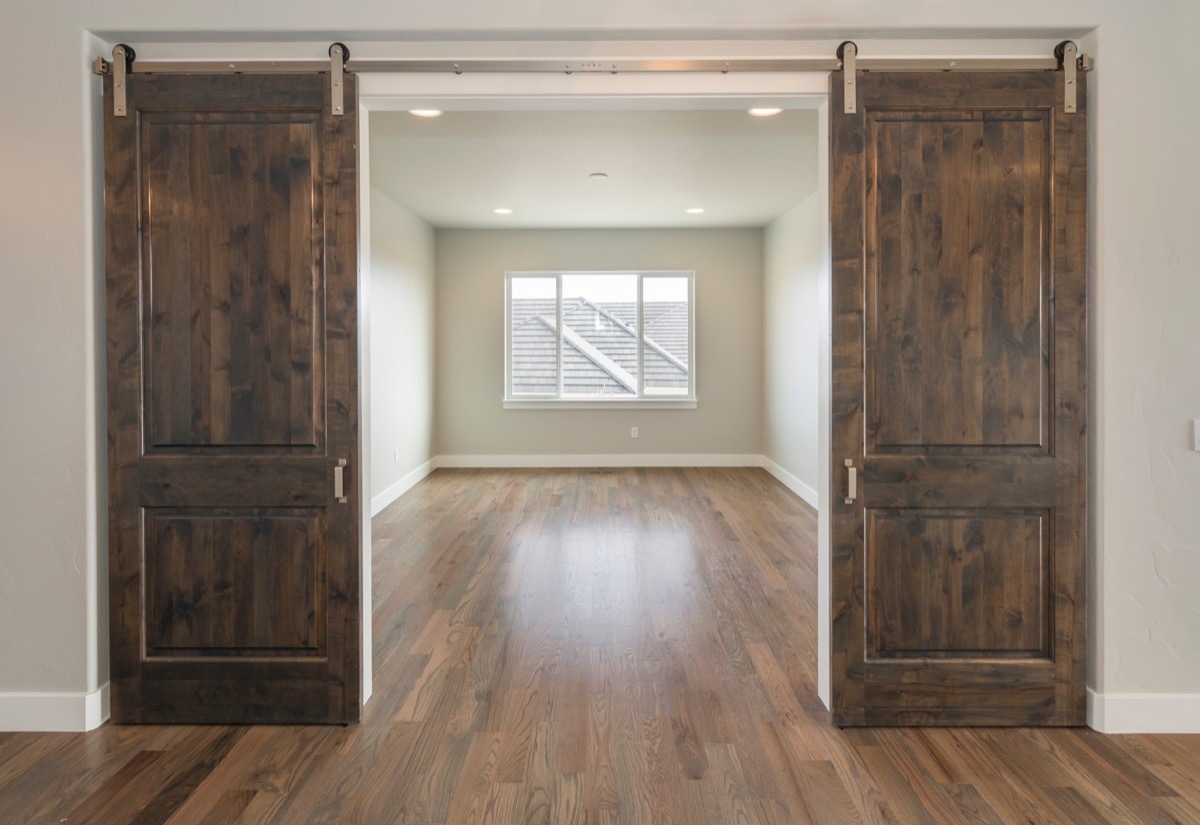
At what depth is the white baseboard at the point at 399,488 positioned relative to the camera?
623 centimetres

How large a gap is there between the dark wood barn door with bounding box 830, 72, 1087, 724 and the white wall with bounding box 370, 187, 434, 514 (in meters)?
4.03

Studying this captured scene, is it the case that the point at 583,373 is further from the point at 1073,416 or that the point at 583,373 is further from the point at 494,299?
the point at 1073,416

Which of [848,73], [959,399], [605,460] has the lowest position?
[605,460]

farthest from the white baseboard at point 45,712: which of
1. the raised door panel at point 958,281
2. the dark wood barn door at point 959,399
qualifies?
the raised door panel at point 958,281

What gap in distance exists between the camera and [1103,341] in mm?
2426

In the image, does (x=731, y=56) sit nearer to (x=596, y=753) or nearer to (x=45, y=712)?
(x=596, y=753)

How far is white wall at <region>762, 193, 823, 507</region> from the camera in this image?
6.45 metres

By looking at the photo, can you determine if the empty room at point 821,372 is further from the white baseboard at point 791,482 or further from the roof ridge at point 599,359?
the roof ridge at point 599,359

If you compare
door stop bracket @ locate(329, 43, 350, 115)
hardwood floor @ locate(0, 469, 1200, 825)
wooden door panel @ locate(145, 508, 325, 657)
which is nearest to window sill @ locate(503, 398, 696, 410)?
hardwood floor @ locate(0, 469, 1200, 825)

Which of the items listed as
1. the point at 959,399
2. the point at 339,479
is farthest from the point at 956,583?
the point at 339,479

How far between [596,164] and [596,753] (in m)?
4.21

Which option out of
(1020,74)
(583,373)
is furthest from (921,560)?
(583,373)

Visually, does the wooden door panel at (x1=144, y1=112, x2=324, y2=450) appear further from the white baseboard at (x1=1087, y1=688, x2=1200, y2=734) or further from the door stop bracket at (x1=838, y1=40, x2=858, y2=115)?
the white baseboard at (x1=1087, y1=688, x2=1200, y2=734)

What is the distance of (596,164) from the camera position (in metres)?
5.45
